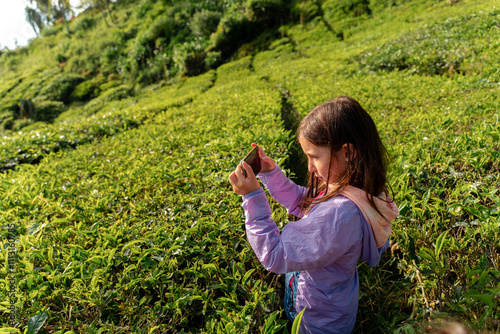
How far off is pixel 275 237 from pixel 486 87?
15.1 ft

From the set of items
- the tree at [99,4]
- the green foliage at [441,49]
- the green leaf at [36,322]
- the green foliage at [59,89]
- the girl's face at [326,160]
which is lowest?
the green foliage at [441,49]

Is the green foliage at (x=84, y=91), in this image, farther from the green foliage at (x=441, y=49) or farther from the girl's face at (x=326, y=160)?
the girl's face at (x=326, y=160)

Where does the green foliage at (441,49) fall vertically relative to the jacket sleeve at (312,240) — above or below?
below

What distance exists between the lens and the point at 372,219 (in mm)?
1269

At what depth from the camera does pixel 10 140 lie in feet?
17.4

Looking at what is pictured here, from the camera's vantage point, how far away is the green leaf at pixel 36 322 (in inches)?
Answer: 51.7

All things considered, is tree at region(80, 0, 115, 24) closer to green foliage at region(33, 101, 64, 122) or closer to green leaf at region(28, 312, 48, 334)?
green foliage at region(33, 101, 64, 122)

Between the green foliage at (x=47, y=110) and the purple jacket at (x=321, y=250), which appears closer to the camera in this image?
the purple jacket at (x=321, y=250)

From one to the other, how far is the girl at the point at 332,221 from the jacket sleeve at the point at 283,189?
39cm

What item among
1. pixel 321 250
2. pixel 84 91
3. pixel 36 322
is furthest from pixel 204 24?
pixel 321 250

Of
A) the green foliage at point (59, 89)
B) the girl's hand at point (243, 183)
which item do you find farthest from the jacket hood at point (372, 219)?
the green foliage at point (59, 89)

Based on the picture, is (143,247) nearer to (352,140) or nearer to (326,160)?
(326,160)

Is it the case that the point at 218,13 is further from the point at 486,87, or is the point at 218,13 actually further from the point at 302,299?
the point at 302,299

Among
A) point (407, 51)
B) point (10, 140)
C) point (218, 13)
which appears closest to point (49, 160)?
point (10, 140)
